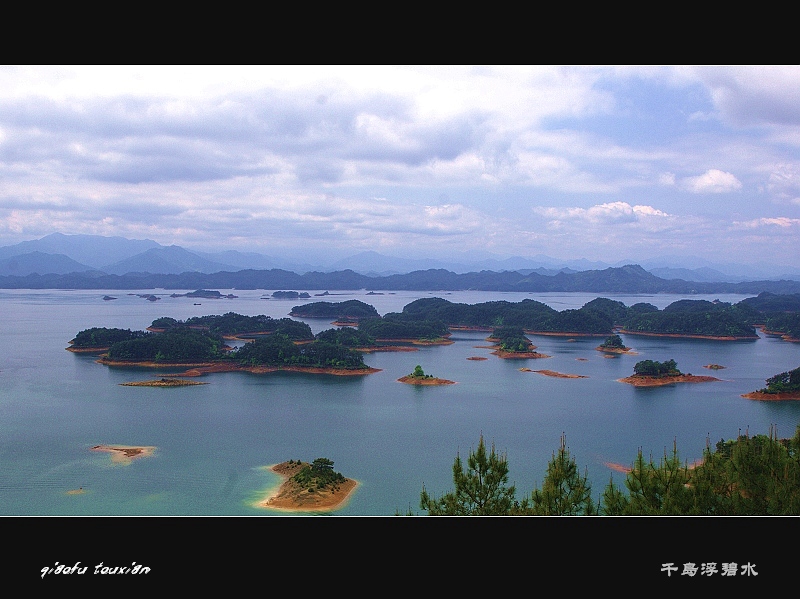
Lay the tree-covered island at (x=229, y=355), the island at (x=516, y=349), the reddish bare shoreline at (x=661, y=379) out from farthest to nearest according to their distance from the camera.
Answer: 1. the island at (x=516, y=349)
2. the tree-covered island at (x=229, y=355)
3. the reddish bare shoreline at (x=661, y=379)

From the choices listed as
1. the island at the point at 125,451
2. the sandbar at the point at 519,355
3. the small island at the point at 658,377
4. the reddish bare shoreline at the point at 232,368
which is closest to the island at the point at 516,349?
the sandbar at the point at 519,355

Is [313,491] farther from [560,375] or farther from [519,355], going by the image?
[519,355]

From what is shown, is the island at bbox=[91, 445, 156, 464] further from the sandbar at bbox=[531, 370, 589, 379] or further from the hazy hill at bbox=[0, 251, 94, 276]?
the hazy hill at bbox=[0, 251, 94, 276]

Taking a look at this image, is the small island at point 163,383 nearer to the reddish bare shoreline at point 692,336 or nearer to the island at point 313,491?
the island at point 313,491

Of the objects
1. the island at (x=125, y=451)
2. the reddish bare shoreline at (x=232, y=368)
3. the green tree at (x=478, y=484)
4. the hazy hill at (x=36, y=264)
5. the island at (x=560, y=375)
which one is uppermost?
the hazy hill at (x=36, y=264)

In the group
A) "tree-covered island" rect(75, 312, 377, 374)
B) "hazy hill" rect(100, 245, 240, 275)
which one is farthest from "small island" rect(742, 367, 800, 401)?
"hazy hill" rect(100, 245, 240, 275)

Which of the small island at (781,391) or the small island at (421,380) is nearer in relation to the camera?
the small island at (781,391)
